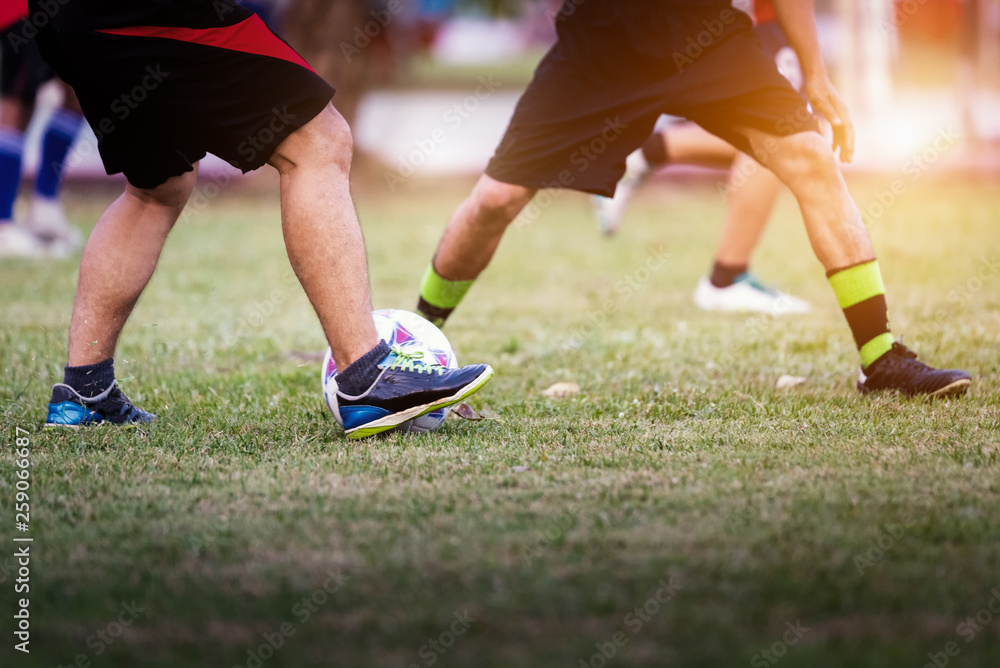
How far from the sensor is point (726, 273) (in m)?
5.59

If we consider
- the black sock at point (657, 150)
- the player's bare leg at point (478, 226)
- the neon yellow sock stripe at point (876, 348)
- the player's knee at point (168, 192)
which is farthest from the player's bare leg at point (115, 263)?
the black sock at point (657, 150)

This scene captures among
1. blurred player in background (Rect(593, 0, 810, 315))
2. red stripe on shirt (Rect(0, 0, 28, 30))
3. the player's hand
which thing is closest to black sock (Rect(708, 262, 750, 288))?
blurred player in background (Rect(593, 0, 810, 315))

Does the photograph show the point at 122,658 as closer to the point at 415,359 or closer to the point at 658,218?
the point at 415,359

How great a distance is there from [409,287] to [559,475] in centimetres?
378

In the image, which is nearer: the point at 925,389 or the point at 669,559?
the point at 669,559

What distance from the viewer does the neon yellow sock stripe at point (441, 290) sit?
4.05 metres

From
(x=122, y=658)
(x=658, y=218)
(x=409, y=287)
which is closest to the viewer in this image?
(x=122, y=658)

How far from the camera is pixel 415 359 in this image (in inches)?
127

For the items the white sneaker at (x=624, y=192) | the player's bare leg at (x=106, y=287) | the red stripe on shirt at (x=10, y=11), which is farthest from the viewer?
the white sneaker at (x=624, y=192)

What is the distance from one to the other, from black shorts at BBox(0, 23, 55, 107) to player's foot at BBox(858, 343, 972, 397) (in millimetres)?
5725

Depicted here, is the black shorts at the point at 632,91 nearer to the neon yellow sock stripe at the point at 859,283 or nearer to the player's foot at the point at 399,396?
the neon yellow sock stripe at the point at 859,283

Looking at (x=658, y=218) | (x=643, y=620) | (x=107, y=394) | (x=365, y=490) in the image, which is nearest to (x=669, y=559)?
(x=643, y=620)

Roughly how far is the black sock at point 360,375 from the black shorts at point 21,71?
5021 mm

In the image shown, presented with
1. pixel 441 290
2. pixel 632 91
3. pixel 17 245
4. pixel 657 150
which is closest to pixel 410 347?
pixel 441 290
